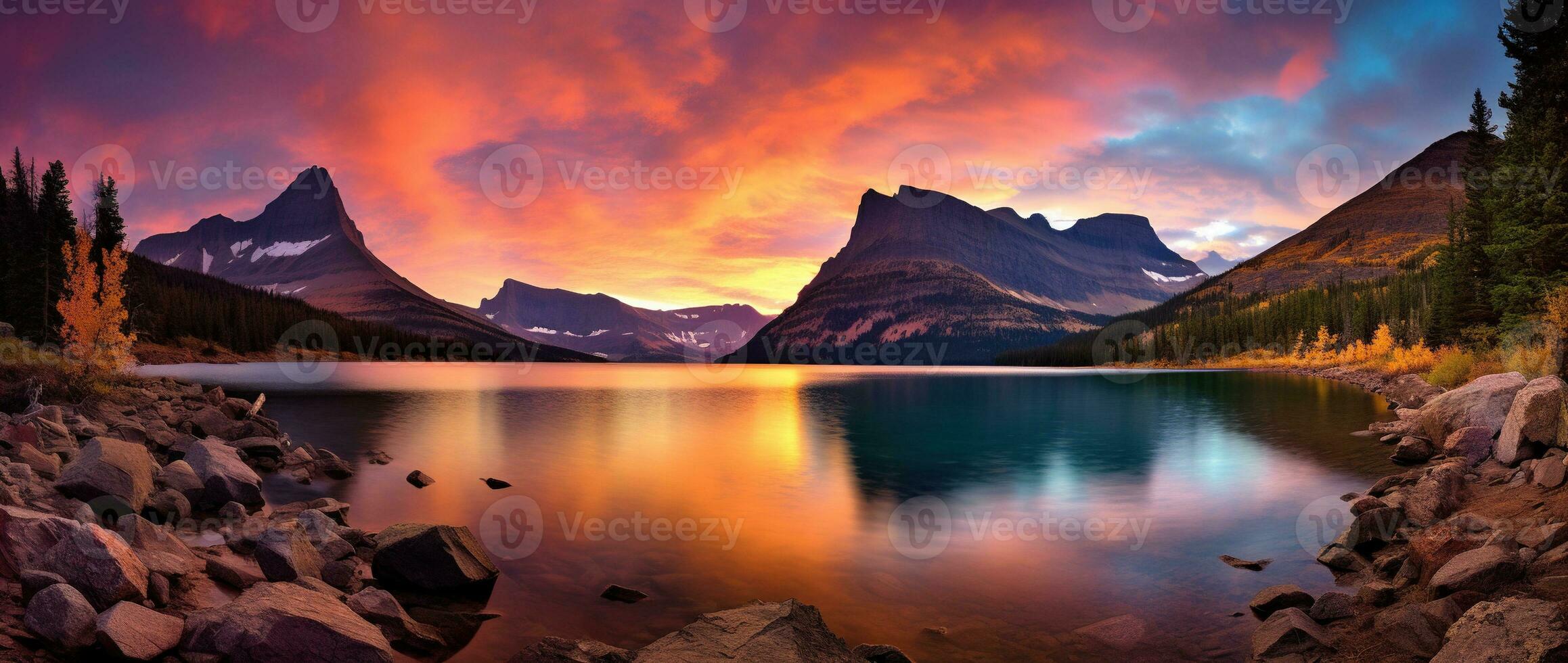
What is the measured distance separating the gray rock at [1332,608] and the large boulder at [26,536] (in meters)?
19.7

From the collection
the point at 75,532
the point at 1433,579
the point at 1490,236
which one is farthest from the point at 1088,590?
the point at 1490,236

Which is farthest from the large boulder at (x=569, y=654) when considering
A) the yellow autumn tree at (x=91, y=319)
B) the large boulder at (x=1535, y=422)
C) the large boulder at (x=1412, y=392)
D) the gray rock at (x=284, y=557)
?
the large boulder at (x=1412, y=392)

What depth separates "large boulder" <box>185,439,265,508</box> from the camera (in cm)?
1952

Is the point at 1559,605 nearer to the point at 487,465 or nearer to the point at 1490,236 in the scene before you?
the point at 487,465

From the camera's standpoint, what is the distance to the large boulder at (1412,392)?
44.9 meters

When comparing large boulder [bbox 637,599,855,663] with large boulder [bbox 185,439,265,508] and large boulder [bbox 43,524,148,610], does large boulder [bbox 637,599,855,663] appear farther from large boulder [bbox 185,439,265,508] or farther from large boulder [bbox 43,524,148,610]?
large boulder [bbox 185,439,265,508]

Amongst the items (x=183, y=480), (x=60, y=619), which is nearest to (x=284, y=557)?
(x=60, y=619)

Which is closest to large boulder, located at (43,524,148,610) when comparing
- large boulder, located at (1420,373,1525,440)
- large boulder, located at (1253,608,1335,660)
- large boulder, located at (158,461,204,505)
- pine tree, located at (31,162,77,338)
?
large boulder, located at (158,461,204,505)

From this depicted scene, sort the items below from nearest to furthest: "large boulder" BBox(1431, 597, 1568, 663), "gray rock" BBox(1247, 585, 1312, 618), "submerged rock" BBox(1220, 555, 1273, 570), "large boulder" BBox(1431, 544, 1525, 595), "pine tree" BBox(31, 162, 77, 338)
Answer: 1. "large boulder" BBox(1431, 597, 1568, 663)
2. "large boulder" BBox(1431, 544, 1525, 595)
3. "gray rock" BBox(1247, 585, 1312, 618)
4. "submerged rock" BBox(1220, 555, 1273, 570)
5. "pine tree" BBox(31, 162, 77, 338)

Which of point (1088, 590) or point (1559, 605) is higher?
point (1559, 605)

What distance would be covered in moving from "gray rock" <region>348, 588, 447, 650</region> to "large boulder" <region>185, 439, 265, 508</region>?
1205 cm

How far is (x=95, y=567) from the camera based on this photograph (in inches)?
361

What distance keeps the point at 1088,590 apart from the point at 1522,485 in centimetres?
1298

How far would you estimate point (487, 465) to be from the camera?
33906 mm
